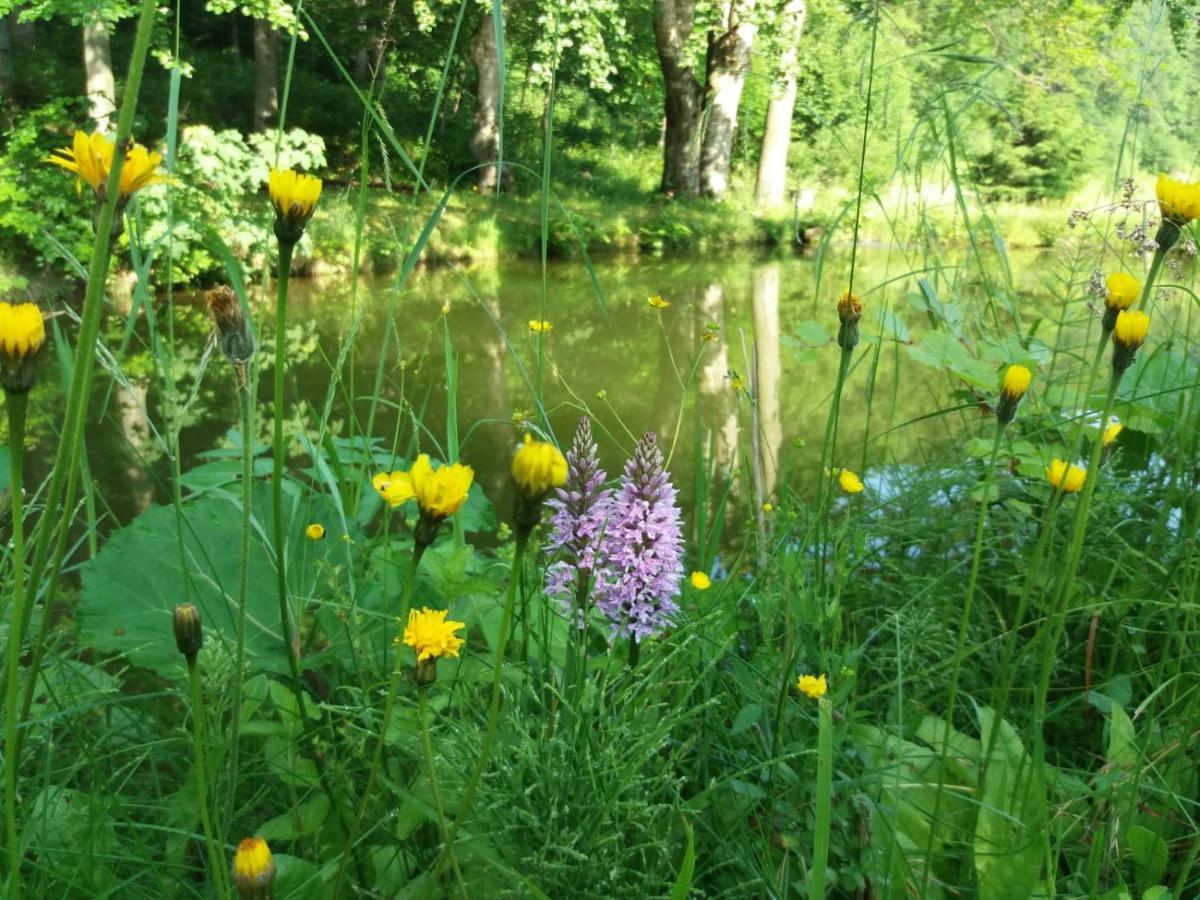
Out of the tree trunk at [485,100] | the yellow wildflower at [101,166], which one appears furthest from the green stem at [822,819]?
the tree trunk at [485,100]

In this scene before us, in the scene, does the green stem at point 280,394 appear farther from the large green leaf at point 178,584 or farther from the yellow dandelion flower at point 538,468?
the large green leaf at point 178,584

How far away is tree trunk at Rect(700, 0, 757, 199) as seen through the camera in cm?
1059

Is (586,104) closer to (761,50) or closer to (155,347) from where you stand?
(761,50)

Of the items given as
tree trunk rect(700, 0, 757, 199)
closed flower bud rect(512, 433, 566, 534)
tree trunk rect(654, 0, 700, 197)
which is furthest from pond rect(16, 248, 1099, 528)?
tree trunk rect(654, 0, 700, 197)

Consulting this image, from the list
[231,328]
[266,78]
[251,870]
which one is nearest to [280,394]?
[231,328]

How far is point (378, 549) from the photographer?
4.30 ft

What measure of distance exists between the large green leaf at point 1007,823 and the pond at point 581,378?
0.50m

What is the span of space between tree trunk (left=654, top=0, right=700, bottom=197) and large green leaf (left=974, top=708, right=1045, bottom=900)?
11.3m

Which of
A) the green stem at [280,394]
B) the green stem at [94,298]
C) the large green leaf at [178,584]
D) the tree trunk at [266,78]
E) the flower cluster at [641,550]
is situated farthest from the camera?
the tree trunk at [266,78]

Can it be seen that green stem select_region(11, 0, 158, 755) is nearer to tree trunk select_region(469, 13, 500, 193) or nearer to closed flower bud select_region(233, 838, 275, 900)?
closed flower bud select_region(233, 838, 275, 900)

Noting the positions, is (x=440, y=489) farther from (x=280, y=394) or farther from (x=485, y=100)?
(x=485, y=100)

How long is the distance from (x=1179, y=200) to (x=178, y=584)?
1.13 metres

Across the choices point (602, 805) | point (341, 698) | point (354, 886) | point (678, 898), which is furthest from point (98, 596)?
point (678, 898)

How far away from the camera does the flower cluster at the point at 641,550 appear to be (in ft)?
2.97
